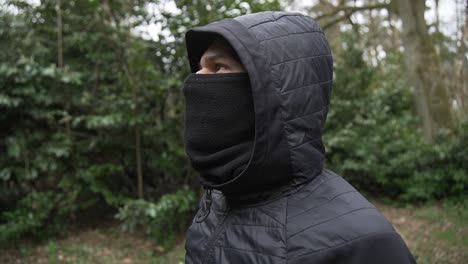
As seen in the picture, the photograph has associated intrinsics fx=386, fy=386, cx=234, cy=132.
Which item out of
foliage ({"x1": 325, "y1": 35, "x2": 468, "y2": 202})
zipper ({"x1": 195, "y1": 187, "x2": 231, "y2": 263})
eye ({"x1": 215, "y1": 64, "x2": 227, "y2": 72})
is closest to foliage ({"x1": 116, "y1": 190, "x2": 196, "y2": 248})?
foliage ({"x1": 325, "y1": 35, "x2": 468, "y2": 202})

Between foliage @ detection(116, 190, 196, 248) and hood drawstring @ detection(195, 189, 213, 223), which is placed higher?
hood drawstring @ detection(195, 189, 213, 223)

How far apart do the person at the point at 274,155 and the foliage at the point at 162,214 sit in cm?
312

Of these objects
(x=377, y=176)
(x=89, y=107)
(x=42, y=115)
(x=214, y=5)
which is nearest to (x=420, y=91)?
(x=377, y=176)

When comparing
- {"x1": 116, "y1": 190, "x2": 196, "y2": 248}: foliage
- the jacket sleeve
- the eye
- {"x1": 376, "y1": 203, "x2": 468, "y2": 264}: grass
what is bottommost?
{"x1": 376, "y1": 203, "x2": 468, "y2": 264}: grass

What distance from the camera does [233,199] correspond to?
1.57 m

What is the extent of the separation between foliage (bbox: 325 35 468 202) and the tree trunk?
29cm

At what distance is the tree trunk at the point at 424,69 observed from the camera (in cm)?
693

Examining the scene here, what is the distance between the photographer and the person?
1.26m

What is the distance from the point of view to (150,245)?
5.30 metres

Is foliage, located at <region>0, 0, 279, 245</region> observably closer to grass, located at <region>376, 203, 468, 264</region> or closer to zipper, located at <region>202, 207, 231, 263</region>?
grass, located at <region>376, 203, 468, 264</region>

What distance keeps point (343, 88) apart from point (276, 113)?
6321 millimetres

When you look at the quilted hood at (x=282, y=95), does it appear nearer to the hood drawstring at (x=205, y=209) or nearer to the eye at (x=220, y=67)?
the eye at (x=220, y=67)

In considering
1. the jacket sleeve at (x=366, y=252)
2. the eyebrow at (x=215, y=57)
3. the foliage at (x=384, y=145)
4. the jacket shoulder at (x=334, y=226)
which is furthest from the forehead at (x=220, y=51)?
the foliage at (x=384, y=145)

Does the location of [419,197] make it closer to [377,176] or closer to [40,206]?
[377,176]
